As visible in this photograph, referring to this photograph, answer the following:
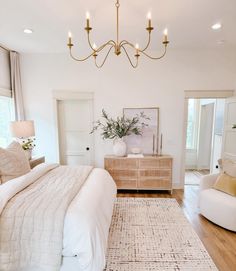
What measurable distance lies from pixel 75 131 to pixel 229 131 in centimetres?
343

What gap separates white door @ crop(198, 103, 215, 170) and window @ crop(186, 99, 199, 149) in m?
0.16

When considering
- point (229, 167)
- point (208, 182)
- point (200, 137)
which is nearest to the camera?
point (229, 167)

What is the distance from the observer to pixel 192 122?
5820mm

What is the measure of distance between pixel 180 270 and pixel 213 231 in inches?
39.3

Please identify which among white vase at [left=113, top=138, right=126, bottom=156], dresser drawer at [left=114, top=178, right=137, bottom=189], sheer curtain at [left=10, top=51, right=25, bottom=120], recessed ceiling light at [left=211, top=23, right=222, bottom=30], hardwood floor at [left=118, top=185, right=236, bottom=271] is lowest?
hardwood floor at [left=118, top=185, right=236, bottom=271]

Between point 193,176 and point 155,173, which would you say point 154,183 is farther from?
point 193,176

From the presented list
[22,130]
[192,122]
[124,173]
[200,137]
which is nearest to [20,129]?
[22,130]

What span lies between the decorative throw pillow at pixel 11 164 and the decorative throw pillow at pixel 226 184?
2981 mm

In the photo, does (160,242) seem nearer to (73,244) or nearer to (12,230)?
(73,244)

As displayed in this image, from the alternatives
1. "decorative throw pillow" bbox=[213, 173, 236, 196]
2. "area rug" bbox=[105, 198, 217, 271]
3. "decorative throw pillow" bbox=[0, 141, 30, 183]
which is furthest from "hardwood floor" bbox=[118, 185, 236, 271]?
"decorative throw pillow" bbox=[0, 141, 30, 183]

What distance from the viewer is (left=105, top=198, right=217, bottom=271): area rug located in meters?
1.94

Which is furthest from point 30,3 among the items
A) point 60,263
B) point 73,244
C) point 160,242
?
point 160,242

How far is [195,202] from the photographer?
137 inches

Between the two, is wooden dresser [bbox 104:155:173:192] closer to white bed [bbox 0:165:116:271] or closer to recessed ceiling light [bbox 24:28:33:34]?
white bed [bbox 0:165:116:271]
